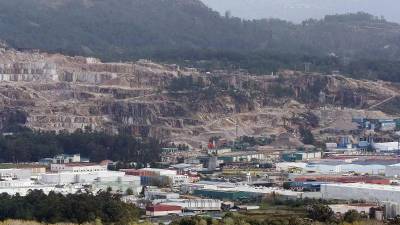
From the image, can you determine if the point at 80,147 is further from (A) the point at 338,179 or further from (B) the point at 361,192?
(B) the point at 361,192

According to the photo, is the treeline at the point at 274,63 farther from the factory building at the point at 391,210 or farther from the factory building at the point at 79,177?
the factory building at the point at 391,210

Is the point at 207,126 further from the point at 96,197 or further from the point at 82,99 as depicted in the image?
the point at 96,197

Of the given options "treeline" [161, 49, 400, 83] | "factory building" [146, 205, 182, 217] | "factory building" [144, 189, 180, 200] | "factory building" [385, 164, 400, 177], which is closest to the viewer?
"factory building" [146, 205, 182, 217]

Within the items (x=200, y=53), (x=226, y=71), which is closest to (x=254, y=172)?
(x=226, y=71)

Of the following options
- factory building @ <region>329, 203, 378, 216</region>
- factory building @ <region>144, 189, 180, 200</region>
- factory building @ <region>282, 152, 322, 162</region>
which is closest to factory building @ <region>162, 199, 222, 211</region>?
factory building @ <region>144, 189, 180, 200</region>

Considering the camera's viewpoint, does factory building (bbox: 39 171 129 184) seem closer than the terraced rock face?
Yes

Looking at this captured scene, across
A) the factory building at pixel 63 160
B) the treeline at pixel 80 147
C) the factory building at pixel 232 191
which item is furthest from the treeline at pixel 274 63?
the factory building at pixel 232 191

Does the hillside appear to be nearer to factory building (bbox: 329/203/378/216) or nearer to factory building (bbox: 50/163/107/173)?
factory building (bbox: 50/163/107/173)
